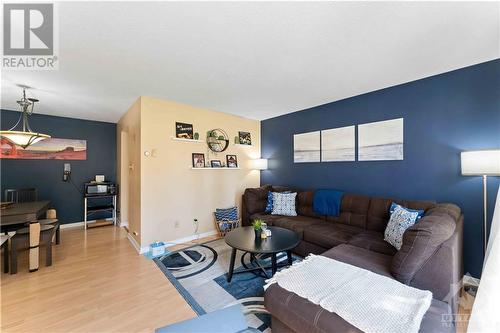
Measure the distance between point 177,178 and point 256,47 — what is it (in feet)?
→ 8.08

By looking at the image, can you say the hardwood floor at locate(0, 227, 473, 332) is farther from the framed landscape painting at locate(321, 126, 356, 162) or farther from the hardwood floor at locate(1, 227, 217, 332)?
the framed landscape painting at locate(321, 126, 356, 162)

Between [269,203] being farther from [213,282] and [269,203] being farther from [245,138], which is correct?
[213,282]

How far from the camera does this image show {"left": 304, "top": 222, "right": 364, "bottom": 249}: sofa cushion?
2584 mm

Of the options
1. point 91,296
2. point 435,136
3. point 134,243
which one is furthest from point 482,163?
point 134,243

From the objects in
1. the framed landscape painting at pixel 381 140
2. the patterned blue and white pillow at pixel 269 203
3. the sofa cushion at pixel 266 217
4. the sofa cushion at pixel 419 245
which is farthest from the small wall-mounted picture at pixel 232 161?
the sofa cushion at pixel 419 245

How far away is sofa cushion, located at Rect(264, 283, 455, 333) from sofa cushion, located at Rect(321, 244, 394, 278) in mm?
459

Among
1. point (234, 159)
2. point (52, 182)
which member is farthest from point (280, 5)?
point (52, 182)

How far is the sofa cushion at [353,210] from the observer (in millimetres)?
2949

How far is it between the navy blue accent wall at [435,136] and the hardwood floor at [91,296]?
2907 millimetres

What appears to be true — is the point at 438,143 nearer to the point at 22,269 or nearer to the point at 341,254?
the point at 341,254

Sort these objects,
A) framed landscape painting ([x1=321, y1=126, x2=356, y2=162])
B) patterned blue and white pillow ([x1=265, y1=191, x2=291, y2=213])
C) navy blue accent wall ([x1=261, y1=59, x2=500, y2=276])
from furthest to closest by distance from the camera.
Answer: patterned blue and white pillow ([x1=265, y1=191, x2=291, y2=213]), framed landscape painting ([x1=321, y1=126, x2=356, y2=162]), navy blue accent wall ([x1=261, y1=59, x2=500, y2=276])

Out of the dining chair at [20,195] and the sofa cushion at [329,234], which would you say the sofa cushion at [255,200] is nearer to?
the sofa cushion at [329,234]

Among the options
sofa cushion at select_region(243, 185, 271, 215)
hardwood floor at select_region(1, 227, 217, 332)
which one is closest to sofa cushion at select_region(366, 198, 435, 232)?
sofa cushion at select_region(243, 185, 271, 215)

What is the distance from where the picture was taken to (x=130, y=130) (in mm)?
3887
